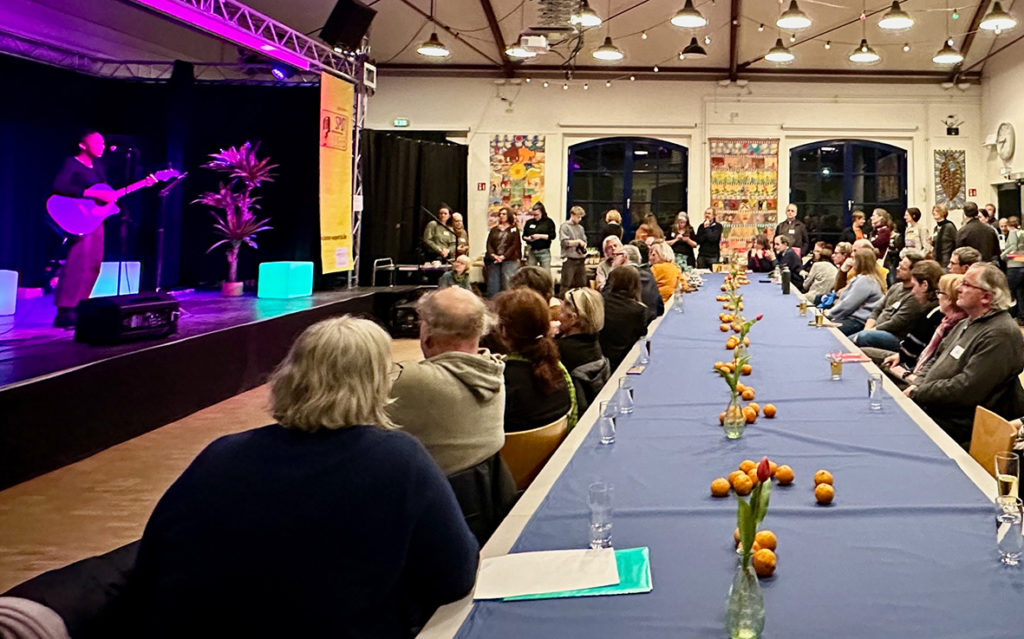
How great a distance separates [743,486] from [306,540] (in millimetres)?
1072

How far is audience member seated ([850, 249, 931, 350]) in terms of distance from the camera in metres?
5.38

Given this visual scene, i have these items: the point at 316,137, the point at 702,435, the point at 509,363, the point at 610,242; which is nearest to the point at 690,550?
the point at 702,435

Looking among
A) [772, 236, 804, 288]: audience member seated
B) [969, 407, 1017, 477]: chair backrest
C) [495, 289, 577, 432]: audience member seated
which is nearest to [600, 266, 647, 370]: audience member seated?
[495, 289, 577, 432]: audience member seated

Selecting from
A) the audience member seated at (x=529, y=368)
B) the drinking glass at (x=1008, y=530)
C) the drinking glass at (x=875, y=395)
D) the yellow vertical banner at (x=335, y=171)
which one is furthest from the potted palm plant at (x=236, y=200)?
the drinking glass at (x=1008, y=530)

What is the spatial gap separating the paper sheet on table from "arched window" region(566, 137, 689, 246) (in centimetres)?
1175

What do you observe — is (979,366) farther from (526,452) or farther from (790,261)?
(790,261)

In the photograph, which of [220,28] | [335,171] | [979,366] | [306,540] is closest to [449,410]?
[306,540]

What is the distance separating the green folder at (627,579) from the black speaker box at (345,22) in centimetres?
756

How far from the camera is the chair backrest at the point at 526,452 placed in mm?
2482

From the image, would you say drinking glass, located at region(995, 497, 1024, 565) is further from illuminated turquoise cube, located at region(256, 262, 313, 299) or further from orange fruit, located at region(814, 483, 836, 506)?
illuminated turquoise cube, located at region(256, 262, 313, 299)

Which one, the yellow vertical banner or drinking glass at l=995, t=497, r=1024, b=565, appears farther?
the yellow vertical banner

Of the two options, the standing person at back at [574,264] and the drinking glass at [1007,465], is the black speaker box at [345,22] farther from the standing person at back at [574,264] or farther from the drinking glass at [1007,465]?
the drinking glass at [1007,465]

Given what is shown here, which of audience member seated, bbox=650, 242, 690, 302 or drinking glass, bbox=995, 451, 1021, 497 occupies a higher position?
audience member seated, bbox=650, 242, 690, 302

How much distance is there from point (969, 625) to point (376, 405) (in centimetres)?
104
